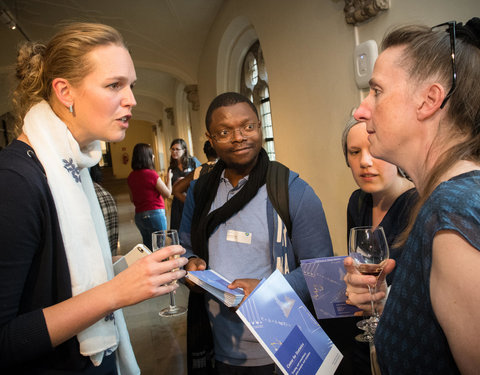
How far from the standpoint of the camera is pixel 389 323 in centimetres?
84

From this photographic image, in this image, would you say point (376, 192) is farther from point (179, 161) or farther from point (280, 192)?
point (179, 161)

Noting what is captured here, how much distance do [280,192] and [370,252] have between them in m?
0.55

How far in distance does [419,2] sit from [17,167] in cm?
258

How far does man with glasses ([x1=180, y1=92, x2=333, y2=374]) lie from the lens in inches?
63.2

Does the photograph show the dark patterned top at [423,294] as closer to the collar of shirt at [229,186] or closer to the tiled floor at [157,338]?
the collar of shirt at [229,186]

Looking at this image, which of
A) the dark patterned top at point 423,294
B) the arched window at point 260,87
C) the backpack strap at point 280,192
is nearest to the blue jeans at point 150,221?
the arched window at point 260,87

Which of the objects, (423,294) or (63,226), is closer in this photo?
(423,294)

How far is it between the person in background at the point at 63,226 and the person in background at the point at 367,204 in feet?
2.90

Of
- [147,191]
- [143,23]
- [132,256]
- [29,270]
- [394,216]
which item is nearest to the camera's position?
[29,270]

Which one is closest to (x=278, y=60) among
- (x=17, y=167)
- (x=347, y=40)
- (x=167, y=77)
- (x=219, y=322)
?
(x=347, y=40)

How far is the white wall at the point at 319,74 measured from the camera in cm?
255

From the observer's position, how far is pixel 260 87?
641 centimetres

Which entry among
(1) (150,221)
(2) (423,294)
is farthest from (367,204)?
(1) (150,221)

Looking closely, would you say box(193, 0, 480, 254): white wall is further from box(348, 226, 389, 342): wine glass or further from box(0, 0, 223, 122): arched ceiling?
box(0, 0, 223, 122): arched ceiling
